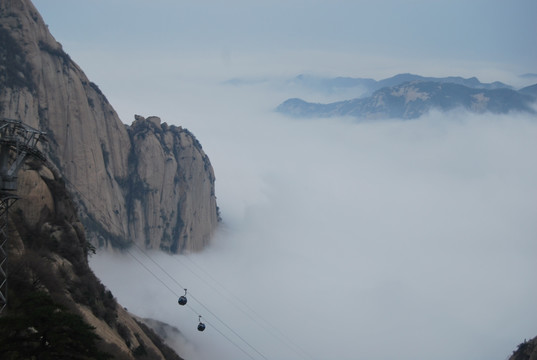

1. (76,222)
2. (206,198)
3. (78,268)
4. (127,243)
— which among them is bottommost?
(78,268)

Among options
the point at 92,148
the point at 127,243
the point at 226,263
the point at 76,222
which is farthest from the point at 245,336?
the point at 76,222

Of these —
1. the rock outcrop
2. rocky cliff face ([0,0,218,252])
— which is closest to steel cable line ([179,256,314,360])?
rocky cliff face ([0,0,218,252])

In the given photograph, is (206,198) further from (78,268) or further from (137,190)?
(78,268)

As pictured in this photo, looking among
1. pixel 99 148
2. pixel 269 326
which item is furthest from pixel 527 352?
pixel 269 326

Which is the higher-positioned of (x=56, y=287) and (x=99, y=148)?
(x=99, y=148)

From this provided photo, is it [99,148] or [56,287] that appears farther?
[99,148]

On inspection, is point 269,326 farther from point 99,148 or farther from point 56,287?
point 56,287
